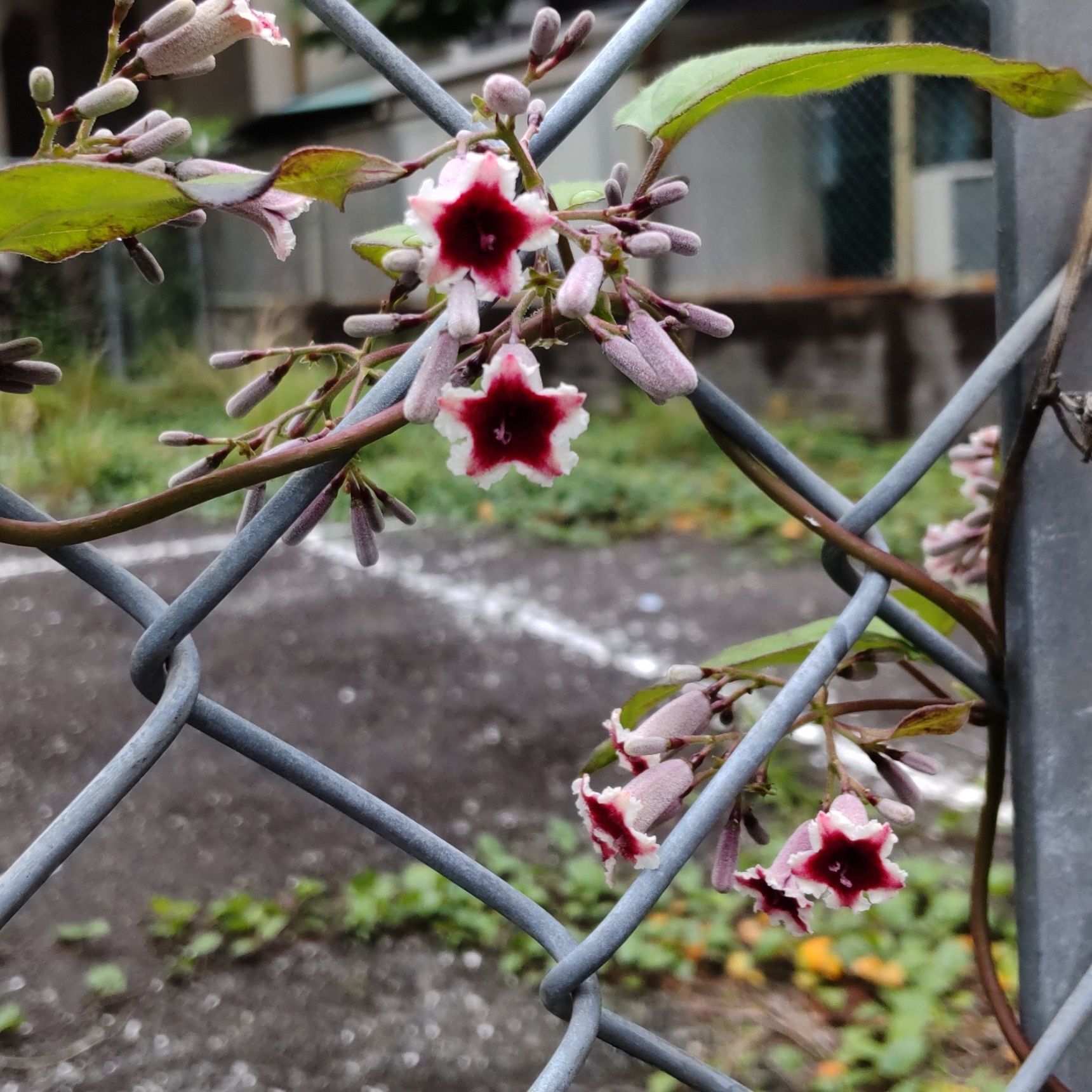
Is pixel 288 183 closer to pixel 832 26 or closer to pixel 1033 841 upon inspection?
pixel 1033 841

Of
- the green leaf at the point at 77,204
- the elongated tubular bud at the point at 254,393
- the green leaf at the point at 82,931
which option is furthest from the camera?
the green leaf at the point at 82,931

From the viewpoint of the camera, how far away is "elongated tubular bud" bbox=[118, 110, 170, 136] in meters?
0.37

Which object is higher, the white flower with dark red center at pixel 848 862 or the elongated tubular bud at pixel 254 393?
the elongated tubular bud at pixel 254 393

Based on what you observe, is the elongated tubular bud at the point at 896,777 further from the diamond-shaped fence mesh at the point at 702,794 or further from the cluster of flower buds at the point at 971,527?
the cluster of flower buds at the point at 971,527

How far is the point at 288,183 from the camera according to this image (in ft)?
1.04

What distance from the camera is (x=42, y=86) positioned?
1.23ft

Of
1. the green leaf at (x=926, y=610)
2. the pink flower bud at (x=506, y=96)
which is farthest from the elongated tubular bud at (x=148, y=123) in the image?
the green leaf at (x=926, y=610)

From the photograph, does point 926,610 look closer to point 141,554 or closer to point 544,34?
point 544,34

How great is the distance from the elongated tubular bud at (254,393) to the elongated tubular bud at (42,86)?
0.11 metres

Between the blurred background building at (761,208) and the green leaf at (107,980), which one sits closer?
the green leaf at (107,980)

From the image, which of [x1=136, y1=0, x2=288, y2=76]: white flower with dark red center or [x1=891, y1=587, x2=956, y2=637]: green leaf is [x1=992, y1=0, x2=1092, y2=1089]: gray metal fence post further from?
[x1=136, y1=0, x2=288, y2=76]: white flower with dark red center

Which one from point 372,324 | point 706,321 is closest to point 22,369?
point 372,324

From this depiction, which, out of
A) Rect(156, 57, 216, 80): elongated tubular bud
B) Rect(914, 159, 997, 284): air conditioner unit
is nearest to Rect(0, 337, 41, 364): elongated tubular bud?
Rect(156, 57, 216, 80): elongated tubular bud

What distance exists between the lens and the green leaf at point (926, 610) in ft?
1.91
